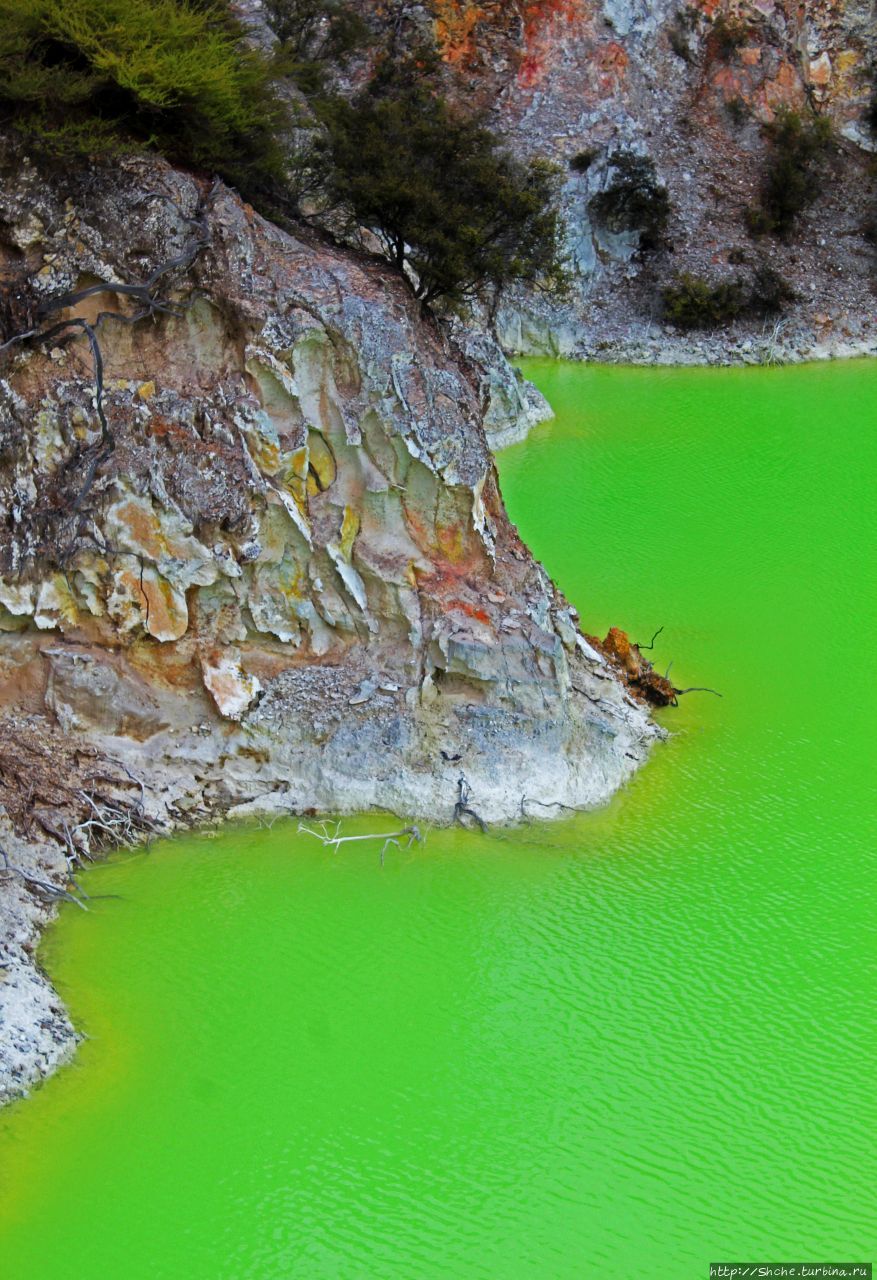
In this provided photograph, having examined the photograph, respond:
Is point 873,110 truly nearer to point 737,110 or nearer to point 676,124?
point 737,110

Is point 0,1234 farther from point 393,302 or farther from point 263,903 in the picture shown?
point 393,302

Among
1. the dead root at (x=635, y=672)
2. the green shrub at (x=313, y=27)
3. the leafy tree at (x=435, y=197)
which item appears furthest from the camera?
the green shrub at (x=313, y=27)

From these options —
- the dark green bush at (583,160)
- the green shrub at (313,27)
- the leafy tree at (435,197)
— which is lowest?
the leafy tree at (435,197)

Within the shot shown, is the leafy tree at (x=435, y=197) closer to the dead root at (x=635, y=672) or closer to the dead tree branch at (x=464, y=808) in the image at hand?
the dead root at (x=635, y=672)

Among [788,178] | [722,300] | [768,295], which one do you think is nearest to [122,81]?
[722,300]

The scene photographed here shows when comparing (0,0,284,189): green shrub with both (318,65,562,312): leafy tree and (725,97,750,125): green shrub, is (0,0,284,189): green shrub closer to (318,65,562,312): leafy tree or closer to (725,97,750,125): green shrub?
(318,65,562,312): leafy tree

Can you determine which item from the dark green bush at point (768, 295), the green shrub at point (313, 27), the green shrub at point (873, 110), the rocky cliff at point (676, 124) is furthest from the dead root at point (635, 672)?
the green shrub at point (873, 110)
